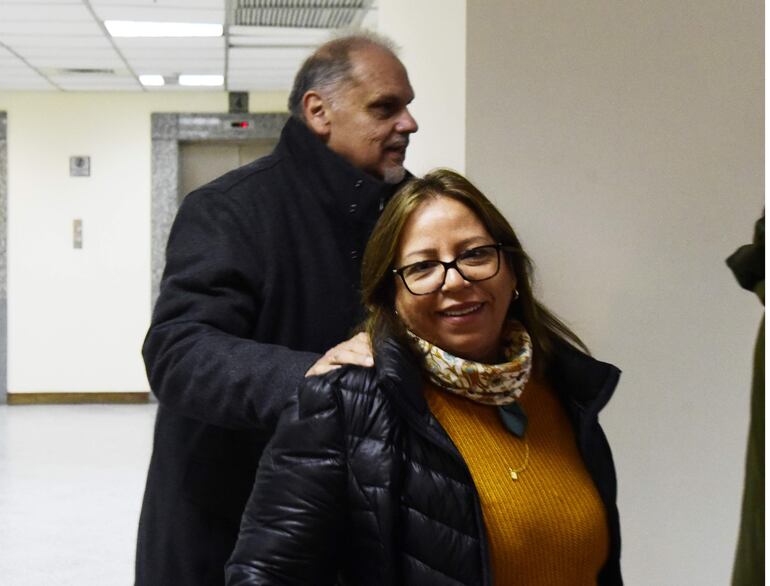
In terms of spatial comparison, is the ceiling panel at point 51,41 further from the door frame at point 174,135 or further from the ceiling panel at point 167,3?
the door frame at point 174,135

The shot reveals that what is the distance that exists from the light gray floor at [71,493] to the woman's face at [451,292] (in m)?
3.53

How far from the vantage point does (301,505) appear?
1.41 m

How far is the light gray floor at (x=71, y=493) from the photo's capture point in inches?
195

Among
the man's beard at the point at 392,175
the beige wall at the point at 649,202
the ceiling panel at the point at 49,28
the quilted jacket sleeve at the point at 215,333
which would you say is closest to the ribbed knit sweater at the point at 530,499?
the quilted jacket sleeve at the point at 215,333

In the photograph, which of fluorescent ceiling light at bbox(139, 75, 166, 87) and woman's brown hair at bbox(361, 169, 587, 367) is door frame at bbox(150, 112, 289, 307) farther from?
woman's brown hair at bbox(361, 169, 587, 367)

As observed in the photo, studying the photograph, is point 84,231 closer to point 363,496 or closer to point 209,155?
point 209,155

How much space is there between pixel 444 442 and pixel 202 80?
29.1ft

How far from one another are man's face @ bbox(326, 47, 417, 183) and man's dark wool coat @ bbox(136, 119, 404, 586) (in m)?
0.05

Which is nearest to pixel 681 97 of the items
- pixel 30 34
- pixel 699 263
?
pixel 699 263

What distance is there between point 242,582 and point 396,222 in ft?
1.92

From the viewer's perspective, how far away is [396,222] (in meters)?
1.63

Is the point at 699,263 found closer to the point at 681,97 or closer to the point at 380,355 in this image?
the point at 681,97

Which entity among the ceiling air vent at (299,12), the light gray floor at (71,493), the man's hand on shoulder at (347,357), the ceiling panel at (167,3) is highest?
the ceiling panel at (167,3)

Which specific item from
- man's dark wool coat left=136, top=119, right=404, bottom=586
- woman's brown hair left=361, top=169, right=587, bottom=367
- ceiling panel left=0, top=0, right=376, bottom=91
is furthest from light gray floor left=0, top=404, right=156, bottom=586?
woman's brown hair left=361, top=169, right=587, bottom=367
